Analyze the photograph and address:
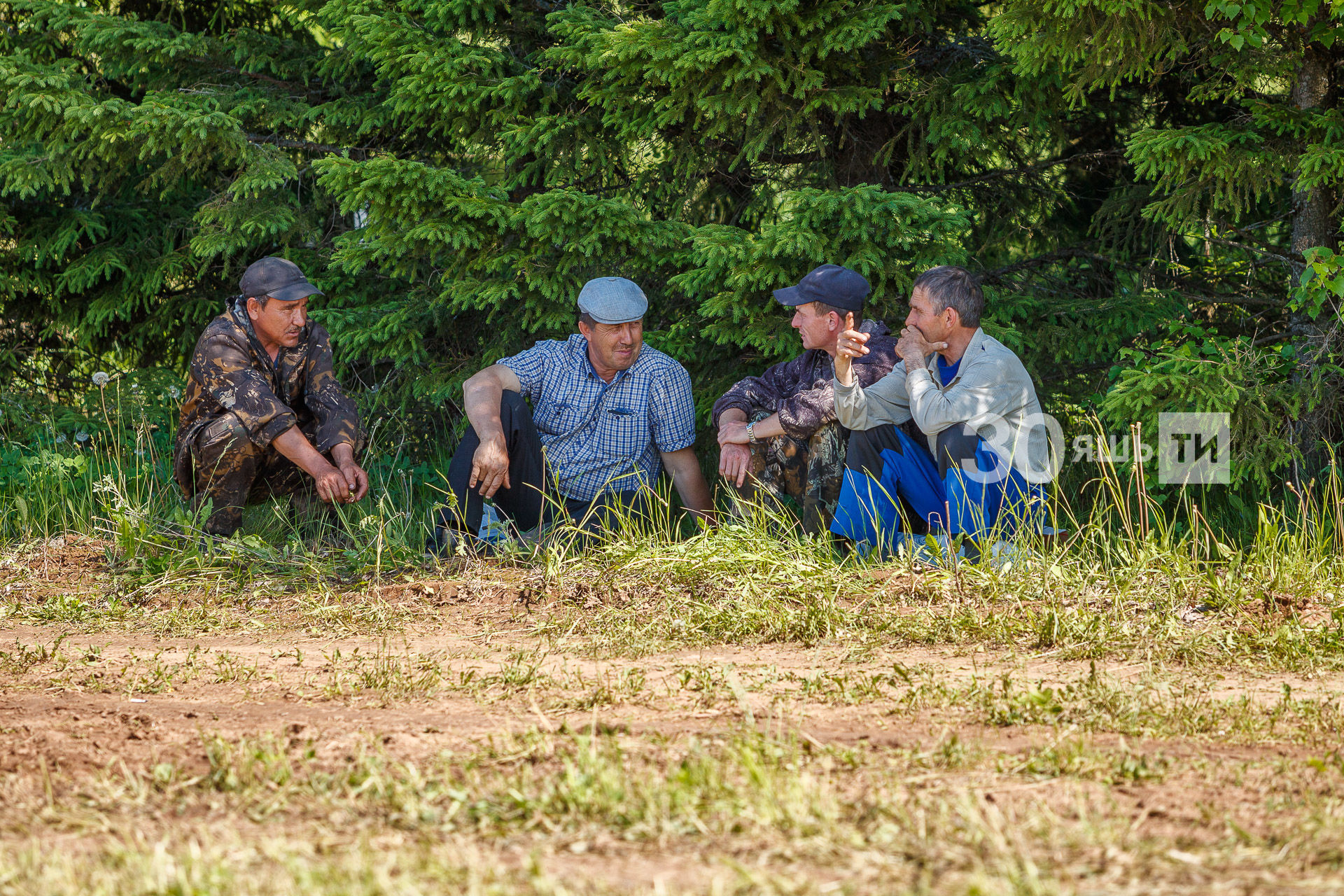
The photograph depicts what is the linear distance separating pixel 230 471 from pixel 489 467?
51.4 inches

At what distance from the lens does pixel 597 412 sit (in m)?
5.24

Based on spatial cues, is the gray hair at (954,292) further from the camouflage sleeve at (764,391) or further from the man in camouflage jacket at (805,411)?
the camouflage sleeve at (764,391)

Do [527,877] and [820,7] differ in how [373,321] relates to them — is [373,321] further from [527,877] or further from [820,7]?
[527,877]

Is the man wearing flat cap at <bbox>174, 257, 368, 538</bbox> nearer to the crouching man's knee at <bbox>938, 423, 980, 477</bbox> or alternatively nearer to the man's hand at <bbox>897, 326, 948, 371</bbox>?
the man's hand at <bbox>897, 326, 948, 371</bbox>

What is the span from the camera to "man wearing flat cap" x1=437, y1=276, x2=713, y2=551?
5066mm

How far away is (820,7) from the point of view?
5.20 metres

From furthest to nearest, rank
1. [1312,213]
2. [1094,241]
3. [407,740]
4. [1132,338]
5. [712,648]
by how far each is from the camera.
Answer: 1. [1094,241]
2. [1132,338]
3. [1312,213]
4. [712,648]
5. [407,740]

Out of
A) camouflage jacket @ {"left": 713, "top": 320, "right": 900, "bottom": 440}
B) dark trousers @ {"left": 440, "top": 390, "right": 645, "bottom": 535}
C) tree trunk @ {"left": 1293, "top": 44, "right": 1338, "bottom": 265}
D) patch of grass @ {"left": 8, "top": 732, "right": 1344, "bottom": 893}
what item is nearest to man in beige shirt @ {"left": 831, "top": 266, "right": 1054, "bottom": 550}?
camouflage jacket @ {"left": 713, "top": 320, "right": 900, "bottom": 440}

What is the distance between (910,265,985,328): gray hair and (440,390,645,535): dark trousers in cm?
143

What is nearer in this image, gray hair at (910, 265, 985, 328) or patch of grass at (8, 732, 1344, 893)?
patch of grass at (8, 732, 1344, 893)

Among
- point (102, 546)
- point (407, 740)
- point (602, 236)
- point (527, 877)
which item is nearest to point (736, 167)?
point (602, 236)

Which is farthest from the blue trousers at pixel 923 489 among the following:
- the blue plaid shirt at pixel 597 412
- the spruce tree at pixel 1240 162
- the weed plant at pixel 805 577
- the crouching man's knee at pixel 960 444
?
the blue plaid shirt at pixel 597 412

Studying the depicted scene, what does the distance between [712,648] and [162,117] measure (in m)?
4.20

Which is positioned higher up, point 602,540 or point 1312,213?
point 1312,213
